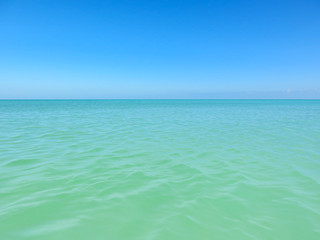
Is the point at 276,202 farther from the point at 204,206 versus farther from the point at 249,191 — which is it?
the point at 204,206

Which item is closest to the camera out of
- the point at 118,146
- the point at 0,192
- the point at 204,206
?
the point at 204,206

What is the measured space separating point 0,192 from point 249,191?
576 centimetres

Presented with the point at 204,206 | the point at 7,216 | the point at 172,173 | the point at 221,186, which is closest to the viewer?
the point at 7,216

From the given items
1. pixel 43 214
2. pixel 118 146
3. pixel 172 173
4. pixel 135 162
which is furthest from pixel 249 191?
pixel 118 146

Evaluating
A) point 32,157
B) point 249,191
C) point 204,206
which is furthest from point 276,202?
point 32,157

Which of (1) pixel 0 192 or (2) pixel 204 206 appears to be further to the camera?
(1) pixel 0 192

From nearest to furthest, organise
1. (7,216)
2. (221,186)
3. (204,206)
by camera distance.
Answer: (7,216) → (204,206) → (221,186)

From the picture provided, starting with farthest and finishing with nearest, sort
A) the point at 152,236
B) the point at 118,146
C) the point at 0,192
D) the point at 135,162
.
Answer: the point at 118,146
the point at 135,162
the point at 0,192
the point at 152,236

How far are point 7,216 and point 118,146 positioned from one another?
4896 millimetres

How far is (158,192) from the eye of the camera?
3932 mm

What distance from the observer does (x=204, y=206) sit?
11.3ft

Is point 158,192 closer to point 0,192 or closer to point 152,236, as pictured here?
point 152,236

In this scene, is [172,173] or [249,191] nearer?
[249,191]

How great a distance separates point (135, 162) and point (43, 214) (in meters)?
3.01
